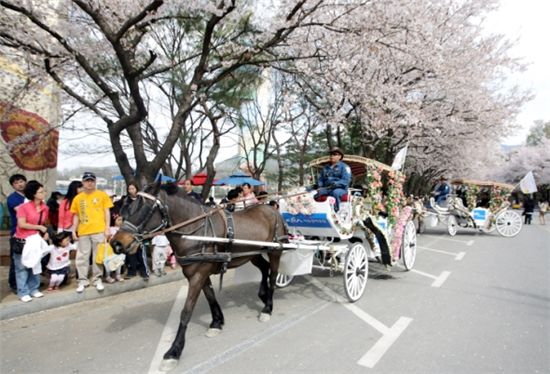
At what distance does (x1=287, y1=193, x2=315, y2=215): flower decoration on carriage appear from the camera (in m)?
5.43

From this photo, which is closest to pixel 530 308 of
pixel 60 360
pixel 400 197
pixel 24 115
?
pixel 400 197

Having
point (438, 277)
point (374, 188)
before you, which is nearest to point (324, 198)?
point (374, 188)

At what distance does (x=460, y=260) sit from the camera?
28.6 feet

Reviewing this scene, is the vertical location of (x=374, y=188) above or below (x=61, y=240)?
above

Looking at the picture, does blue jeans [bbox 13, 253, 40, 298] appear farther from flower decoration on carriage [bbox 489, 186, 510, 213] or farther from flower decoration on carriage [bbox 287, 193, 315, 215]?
flower decoration on carriage [bbox 489, 186, 510, 213]

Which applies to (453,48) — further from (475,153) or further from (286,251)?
(475,153)

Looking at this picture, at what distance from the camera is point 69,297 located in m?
5.36

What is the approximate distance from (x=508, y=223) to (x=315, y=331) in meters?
13.6

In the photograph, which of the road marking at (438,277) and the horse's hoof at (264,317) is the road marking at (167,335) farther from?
the road marking at (438,277)

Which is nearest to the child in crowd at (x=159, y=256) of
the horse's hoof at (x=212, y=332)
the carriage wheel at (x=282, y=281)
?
the carriage wheel at (x=282, y=281)

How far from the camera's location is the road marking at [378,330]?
3480mm

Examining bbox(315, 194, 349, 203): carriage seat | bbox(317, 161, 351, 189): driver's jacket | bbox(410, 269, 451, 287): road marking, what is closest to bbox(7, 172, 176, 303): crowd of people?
bbox(315, 194, 349, 203): carriage seat

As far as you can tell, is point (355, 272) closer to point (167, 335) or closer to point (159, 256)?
point (167, 335)

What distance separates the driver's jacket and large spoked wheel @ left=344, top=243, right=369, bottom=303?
1059 millimetres
